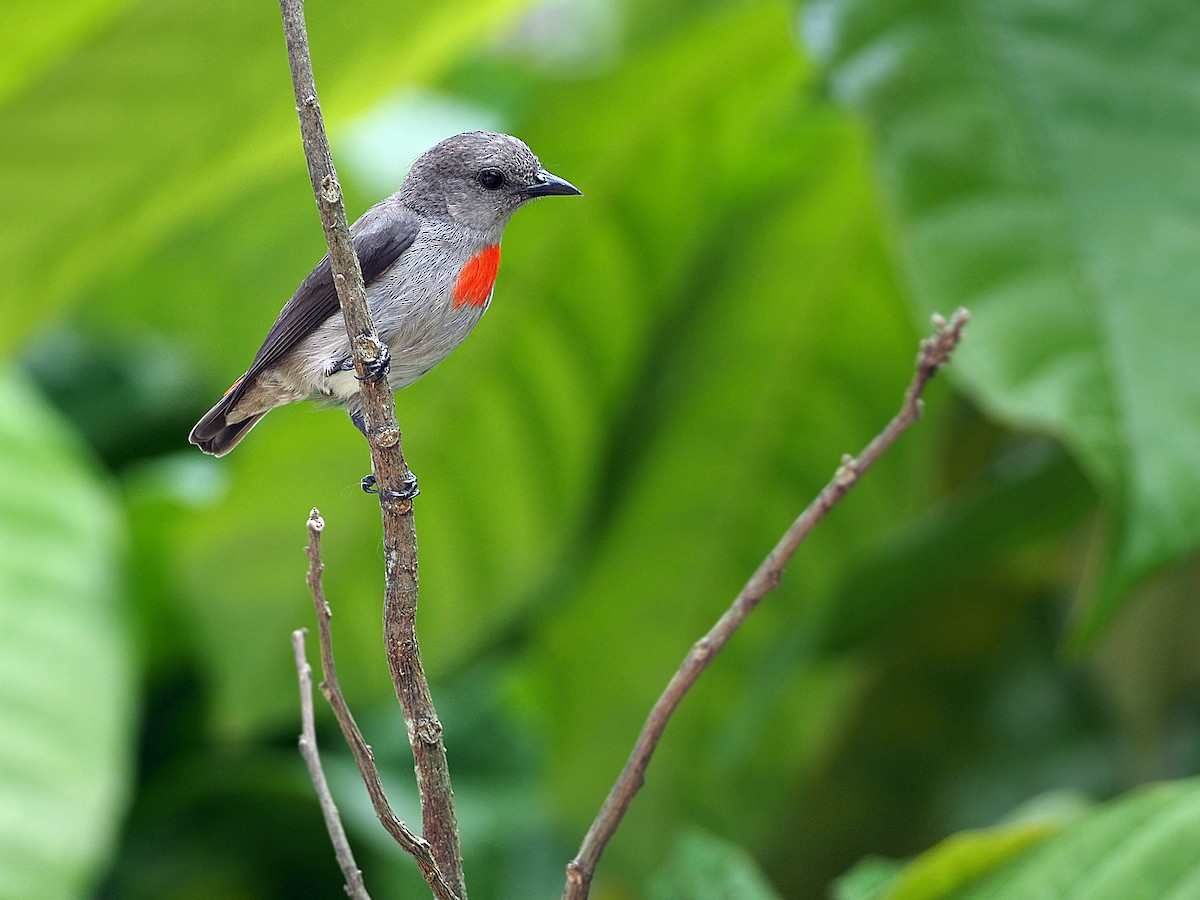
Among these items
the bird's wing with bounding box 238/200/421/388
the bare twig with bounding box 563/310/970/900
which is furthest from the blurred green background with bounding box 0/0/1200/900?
the bird's wing with bounding box 238/200/421/388

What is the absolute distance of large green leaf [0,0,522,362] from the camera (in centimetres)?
122

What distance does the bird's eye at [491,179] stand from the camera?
59cm

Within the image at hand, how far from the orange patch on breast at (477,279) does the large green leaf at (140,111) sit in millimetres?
717

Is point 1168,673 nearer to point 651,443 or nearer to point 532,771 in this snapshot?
point 651,443

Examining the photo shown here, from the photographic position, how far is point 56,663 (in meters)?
1.50

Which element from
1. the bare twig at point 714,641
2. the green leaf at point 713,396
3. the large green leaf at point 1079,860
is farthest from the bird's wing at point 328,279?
the green leaf at point 713,396

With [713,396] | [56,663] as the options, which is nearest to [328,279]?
[56,663]

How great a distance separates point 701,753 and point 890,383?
0.59m

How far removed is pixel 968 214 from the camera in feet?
4.08

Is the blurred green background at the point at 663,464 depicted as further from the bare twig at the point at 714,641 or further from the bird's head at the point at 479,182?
the bird's head at the point at 479,182

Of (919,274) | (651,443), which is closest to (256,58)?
(919,274)

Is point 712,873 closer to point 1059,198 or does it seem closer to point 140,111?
point 1059,198

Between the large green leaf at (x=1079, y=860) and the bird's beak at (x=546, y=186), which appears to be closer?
the bird's beak at (x=546, y=186)

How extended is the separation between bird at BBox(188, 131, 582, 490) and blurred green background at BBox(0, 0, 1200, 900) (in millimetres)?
490
